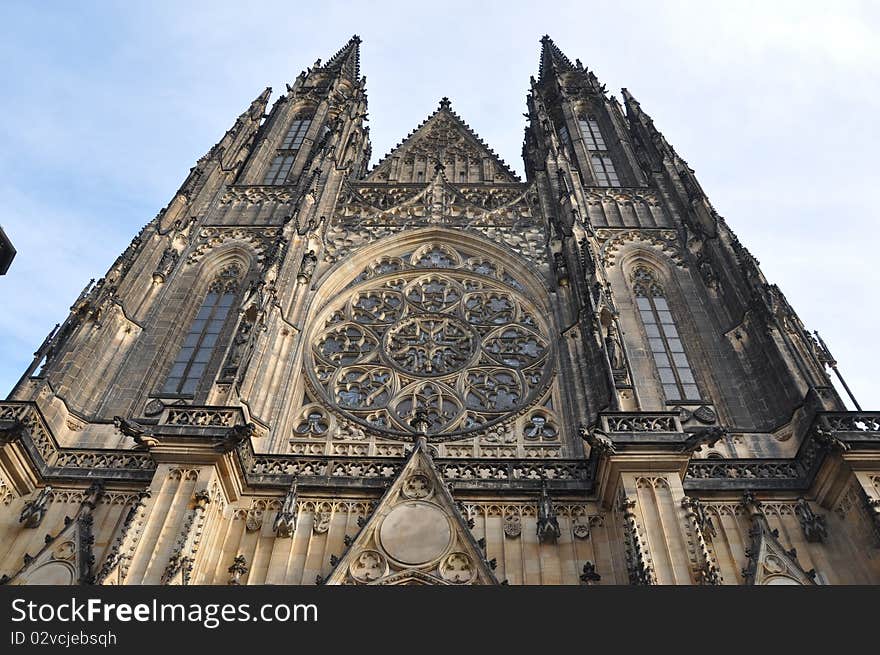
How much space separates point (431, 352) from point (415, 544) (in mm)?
5380

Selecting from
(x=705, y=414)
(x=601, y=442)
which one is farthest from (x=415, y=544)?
(x=705, y=414)

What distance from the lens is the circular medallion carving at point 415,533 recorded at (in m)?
10.9

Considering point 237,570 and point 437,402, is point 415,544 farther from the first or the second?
point 437,402

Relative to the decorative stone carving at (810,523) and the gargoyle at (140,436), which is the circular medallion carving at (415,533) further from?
the decorative stone carving at (810,523)

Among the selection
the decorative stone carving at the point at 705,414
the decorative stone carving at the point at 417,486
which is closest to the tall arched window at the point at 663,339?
the decorative stone carving at the point at 705,414

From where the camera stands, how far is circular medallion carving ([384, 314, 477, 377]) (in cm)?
1538

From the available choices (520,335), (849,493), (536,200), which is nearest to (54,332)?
(520,335)

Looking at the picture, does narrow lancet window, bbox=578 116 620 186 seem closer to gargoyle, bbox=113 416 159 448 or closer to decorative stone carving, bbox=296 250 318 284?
decorative stone carving, bbox=296 250 318 284

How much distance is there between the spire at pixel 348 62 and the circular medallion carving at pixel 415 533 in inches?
917

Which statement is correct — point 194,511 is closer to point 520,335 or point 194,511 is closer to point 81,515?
point 81,515

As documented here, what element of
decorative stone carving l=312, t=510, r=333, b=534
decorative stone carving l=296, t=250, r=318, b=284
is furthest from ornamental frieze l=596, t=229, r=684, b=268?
decorative stone carving l=312, t=510, r=333, b=534

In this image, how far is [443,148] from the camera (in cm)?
2500

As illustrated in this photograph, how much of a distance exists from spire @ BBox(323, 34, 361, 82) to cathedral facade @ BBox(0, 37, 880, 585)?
10482 millimetres

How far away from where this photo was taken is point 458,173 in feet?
77.0
